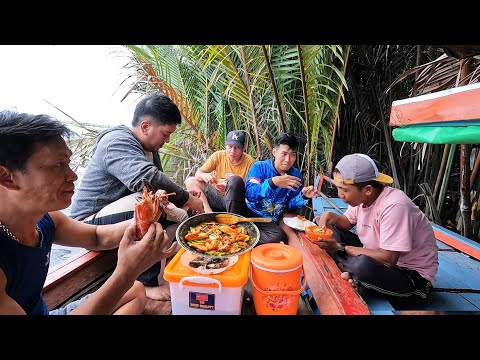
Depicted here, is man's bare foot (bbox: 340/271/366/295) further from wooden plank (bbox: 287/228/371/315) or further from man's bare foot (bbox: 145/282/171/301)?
man's bare foot (bbox: 145/282/171/301)


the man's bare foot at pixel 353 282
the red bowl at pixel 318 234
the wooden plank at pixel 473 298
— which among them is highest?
the red bowl at pixel 318 234

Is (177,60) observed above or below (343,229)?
above

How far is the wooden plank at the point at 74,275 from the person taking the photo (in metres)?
1.79

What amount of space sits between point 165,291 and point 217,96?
471 centimetres

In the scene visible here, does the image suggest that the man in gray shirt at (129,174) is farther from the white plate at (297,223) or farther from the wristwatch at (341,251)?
the wristwatch at (341,251)

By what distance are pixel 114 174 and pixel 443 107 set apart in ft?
10.3

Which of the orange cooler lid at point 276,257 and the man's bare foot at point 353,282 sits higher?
the orange cooler lid at point 276,257

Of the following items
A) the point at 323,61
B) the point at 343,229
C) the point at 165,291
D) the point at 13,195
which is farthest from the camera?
the point at 323,61

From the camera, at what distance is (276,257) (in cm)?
183

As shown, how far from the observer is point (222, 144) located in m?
5.87

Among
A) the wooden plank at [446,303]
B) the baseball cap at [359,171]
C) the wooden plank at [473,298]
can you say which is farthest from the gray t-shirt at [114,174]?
the wooden plank at [473,298]

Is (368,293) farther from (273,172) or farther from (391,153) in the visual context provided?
(391,153)

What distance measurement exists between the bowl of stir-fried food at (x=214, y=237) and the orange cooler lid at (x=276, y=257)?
84 mm
